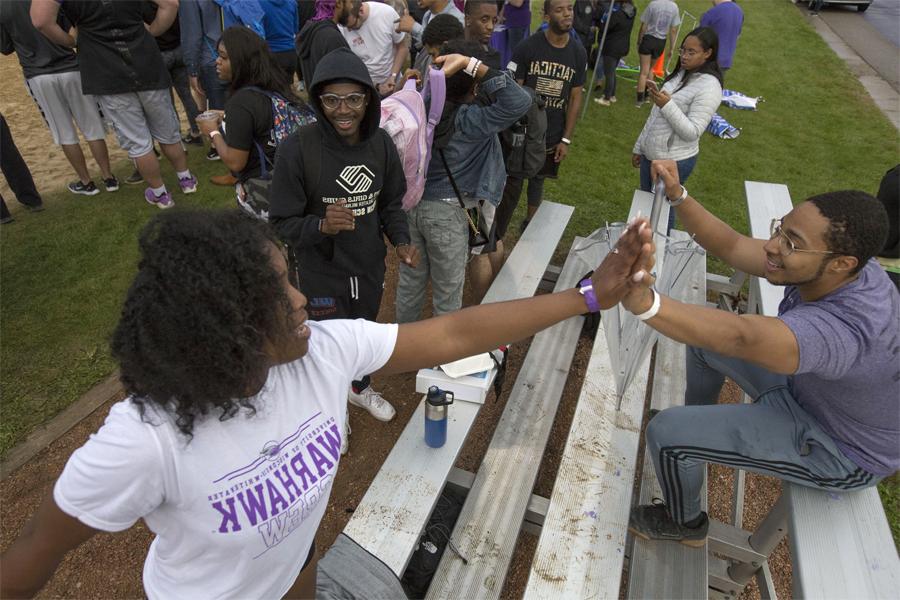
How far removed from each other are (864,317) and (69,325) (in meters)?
4.88

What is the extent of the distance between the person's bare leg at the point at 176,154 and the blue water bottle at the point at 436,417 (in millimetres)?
4428

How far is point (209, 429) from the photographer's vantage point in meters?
1.20

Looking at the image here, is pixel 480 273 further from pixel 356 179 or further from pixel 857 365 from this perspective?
pixel 857 365

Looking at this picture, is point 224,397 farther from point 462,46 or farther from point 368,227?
point 462,46

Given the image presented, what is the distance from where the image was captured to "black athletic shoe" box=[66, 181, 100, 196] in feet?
18.5

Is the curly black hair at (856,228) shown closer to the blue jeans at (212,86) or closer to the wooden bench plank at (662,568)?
the wooden bench plank at (662,568)

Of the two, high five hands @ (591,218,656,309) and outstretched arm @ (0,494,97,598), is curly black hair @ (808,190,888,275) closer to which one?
high five hands @ (591,218,656,309)

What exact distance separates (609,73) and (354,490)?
7811 millimetres

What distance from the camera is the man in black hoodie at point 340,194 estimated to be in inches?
101

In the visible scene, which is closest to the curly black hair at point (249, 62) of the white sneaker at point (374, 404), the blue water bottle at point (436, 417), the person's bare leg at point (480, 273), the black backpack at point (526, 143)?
the black backpack at point (526, 143)

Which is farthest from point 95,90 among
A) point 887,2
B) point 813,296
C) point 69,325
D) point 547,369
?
point 887,2

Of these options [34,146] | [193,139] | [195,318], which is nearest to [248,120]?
[195,318]

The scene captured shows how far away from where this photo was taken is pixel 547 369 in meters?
3.37

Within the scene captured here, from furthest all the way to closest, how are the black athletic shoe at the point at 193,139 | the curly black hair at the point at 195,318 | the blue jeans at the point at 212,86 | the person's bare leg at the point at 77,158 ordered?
the black athletic shoe at the point at 193,139 → the blue jeans at the point at 212,86 → the person's bare leg at the point at 77,158 → the curly black hair at the point at 195,318
